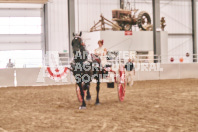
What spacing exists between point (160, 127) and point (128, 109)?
2396mm

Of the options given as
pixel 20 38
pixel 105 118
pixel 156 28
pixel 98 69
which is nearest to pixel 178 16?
pixel 156 28

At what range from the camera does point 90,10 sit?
29.6 meters

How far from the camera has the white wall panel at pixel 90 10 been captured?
2920 centimetres

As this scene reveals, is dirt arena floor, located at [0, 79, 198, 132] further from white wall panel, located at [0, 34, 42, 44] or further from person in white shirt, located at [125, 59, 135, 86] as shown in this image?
white wall panel, located at [0, 34, 42, 44]

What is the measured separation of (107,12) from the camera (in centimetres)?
3019

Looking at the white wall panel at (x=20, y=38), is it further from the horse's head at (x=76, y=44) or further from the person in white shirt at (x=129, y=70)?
the horse's head at (x=76, y=44)

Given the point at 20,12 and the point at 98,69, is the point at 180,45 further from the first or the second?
the point at 98,69

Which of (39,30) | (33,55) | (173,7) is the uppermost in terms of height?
(173,7)

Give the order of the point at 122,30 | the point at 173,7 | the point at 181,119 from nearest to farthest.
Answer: the point at 181,119, the point at 122,30, the point at 173,7

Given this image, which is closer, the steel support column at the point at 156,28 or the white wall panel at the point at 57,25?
the steel support column at the point at 156,28

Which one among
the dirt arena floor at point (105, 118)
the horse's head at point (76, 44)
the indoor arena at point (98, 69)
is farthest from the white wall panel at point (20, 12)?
the horse's head at point (76, 44)

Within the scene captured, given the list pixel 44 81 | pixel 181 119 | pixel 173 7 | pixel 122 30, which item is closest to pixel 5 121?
pixel 181 119

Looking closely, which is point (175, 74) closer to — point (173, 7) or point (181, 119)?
point (173, 7)

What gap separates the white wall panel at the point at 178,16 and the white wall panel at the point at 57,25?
9805 mm
